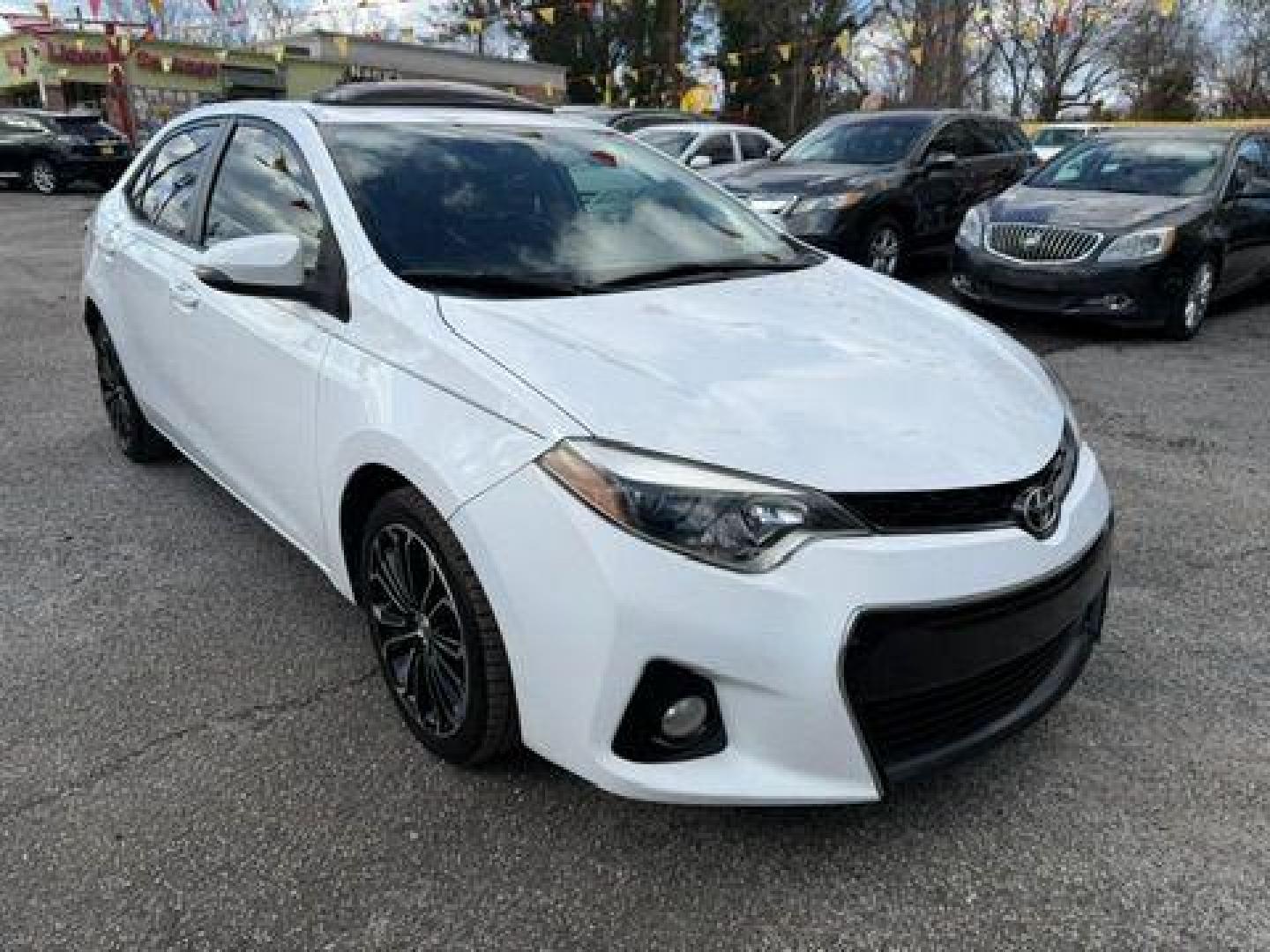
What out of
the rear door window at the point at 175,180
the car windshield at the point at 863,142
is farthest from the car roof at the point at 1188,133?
the rear door window at the point at 175,180

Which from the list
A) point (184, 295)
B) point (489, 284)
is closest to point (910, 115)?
point (184, 295)

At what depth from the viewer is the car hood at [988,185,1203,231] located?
7453mm

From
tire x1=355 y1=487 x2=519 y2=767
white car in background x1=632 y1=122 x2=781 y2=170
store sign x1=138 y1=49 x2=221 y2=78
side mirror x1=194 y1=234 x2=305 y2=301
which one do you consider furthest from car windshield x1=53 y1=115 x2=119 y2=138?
tire x1=355 y1=487 x2=519 y2=767

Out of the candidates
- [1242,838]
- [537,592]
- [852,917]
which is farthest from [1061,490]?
[537,592]

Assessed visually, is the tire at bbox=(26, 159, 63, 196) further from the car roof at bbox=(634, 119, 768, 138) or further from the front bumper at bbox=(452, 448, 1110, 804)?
the front bumper at bbox=(452, 448, 1110, 804)

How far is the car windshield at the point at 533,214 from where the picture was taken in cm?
288

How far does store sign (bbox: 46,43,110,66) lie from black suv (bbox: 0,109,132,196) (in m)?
10.6

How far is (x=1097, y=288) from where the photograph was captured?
7262mm

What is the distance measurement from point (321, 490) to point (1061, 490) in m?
1.90

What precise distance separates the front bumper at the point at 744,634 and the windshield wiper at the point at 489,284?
719 millimetres

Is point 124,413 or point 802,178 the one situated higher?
point 802,178

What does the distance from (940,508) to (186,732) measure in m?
2.03

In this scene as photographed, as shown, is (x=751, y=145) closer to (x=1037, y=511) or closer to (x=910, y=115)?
(x=910, y=115)

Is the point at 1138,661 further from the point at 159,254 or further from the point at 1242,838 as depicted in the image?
the point at 159,254
